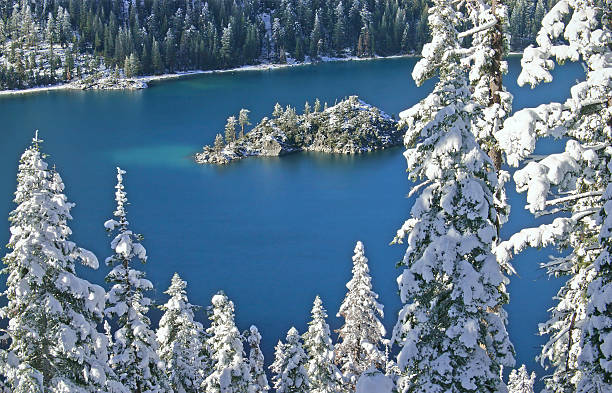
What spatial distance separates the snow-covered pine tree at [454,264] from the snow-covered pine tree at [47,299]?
7.31 meters

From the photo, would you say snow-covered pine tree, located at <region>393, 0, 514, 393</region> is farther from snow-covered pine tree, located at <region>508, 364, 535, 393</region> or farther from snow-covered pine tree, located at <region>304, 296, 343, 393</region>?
snow-covered pine tree, located at <region>508, 364, 535, 393</region>

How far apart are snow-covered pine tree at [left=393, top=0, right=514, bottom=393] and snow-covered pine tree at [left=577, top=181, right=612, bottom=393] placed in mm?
2214

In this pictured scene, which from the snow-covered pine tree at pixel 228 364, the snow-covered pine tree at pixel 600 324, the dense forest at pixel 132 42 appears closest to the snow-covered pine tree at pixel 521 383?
the snow-covered pine tree at pixel 228 364

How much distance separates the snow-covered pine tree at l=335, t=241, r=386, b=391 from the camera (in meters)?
23.2

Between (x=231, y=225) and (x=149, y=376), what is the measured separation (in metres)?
49.7

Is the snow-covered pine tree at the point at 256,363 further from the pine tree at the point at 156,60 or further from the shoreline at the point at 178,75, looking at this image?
the pine tree at the point at 156,60

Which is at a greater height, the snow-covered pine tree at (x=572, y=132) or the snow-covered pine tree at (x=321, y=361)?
the snow-covered pine tree at (x=572, y=132)

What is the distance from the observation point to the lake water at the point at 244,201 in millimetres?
50531

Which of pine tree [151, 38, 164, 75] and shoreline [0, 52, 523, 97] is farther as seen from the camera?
pine tree [151, 38, 164, 75]

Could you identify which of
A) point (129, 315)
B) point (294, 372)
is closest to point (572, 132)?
point (129, 315)

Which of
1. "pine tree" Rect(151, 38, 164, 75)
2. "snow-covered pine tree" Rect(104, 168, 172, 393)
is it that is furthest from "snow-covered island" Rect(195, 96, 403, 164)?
"pine tree" Rect(151, 38, 164, 75)

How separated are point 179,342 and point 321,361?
19.2 ft

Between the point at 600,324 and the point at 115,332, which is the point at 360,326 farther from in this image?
the point at 600,324

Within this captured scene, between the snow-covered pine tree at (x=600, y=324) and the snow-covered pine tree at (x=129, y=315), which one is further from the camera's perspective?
the snow-covered pine tree at (x=129, y=315)
